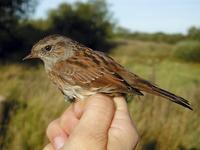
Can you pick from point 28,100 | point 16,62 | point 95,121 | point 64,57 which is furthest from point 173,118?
point 16,62

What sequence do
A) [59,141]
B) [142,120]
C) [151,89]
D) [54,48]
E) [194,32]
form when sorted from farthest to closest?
[194,32]
[142,120]
[54,48]
[151,89]
[59,141]

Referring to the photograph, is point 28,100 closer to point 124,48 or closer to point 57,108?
point 57,108

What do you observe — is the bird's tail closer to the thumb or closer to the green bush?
the thumb

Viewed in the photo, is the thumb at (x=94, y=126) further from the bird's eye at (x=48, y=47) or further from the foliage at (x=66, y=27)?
the foliage at (x=66, y=27)

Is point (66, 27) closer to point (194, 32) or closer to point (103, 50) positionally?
Result: point (103, 50)

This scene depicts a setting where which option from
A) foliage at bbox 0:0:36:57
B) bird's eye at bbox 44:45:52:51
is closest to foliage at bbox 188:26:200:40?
foliage at bbox 0:0:36:57

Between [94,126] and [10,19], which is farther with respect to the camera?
[10,19]

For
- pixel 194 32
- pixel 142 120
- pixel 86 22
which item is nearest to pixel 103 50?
pixel 86 22
